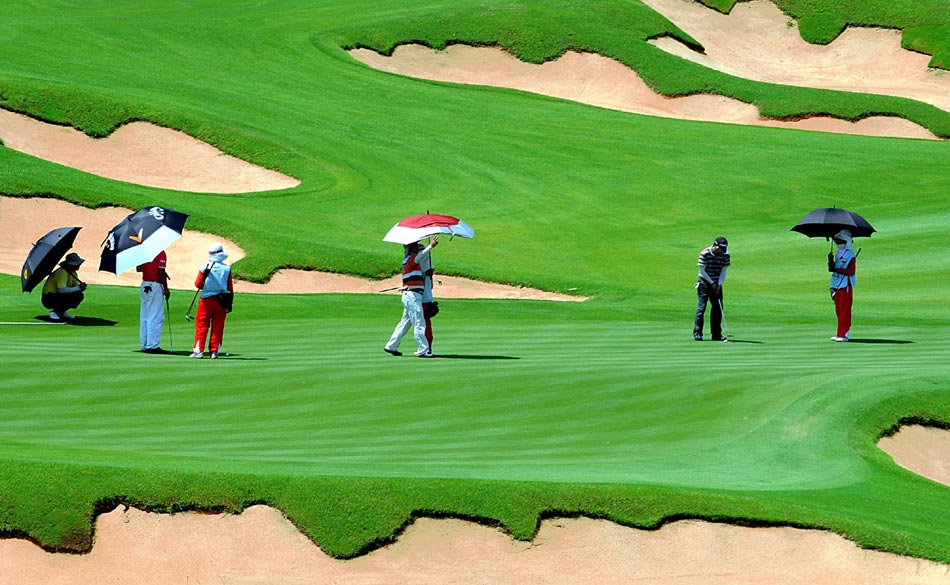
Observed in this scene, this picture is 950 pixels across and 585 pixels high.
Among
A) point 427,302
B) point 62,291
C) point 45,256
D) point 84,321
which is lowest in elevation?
point 84,321

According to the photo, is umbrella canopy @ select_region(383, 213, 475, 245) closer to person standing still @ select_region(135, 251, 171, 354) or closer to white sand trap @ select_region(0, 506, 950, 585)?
person standing still @ select_region(135, 251, 171, 354)

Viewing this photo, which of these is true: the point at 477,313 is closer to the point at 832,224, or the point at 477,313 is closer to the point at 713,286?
the point at 713,286

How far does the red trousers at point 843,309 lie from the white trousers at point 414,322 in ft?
27.0

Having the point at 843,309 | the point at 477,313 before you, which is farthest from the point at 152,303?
the point at 843,309

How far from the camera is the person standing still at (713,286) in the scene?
2728 cm

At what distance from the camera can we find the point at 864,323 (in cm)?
3058

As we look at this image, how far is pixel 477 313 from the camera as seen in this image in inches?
1218

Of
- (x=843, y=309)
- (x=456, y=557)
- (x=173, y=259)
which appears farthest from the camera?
(x=173, y=259)

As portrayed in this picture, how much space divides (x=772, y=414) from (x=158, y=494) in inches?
340

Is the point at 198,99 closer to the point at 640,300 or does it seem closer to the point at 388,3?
the point at 388,3

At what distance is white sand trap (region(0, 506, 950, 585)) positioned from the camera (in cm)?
1336

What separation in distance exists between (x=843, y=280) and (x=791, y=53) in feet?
153

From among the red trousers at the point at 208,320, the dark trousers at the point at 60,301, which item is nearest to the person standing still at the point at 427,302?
the red trousers at the point at 208,320

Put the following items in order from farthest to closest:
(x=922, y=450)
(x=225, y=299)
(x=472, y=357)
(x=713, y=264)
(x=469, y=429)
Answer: (x=713, y=264) < (x=472, y=357) < (x=225, y=299) < (x=922, y=450) < (x=469, y=429)
